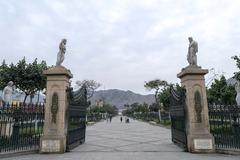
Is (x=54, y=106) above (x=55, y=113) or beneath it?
above

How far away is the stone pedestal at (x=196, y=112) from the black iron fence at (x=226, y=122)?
1.54ft

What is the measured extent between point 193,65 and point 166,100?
25.3 meters

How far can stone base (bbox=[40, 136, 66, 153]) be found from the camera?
30.9 ft

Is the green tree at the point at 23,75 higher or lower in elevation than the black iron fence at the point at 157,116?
higher

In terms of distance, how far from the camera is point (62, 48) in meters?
10.8

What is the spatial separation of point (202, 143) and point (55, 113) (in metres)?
5.86

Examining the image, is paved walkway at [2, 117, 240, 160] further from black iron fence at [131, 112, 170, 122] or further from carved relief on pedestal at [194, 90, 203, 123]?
black iron fence at [131, 112, 170, 122]

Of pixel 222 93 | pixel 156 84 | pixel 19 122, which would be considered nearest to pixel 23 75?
pixel 19 122

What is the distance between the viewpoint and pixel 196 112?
976 cm

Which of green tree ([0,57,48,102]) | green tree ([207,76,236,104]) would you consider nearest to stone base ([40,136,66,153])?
green tree ([0,57,48,102])

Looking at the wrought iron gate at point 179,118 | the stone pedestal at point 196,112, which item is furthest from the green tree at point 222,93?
the stone pedestal at point 196,112

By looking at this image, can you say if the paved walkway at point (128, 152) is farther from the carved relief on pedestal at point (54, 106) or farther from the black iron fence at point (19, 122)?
the carved relief on pedestal at point (54, 106)

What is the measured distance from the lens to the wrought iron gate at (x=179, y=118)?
33.8 ft

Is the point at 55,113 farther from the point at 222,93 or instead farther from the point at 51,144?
the point at 222,93
